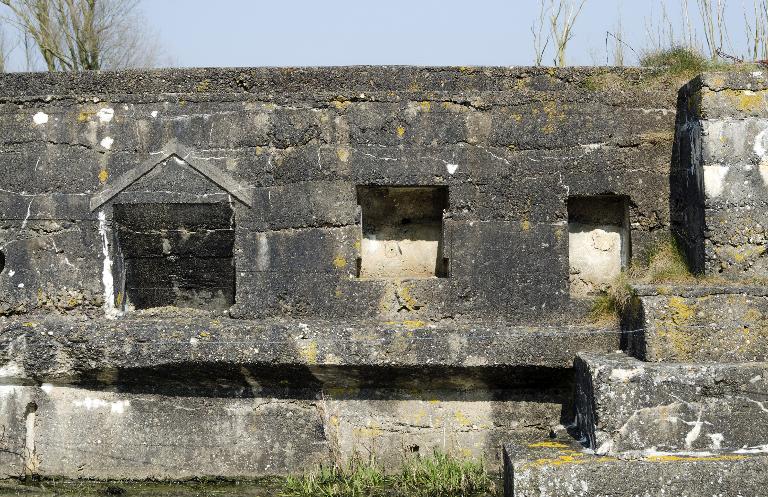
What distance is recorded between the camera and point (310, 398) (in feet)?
17.0

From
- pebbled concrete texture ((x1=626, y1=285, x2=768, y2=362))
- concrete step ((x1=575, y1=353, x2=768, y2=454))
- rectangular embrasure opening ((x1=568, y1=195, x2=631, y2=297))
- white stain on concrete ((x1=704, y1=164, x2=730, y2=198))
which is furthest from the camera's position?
rectangular embrasure opening ((x1=568, y1=195, x2=631, y2=297))

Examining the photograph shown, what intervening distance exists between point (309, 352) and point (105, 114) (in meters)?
1.82

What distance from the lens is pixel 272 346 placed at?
499cm

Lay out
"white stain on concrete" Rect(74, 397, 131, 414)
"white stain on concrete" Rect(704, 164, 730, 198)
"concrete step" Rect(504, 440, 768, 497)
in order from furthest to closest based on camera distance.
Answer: "white stain on concrete" Rect(74, 397, 131, 414)
"white stain on concrete" Rect(704, 164, 730, 198)
"concrete step" Rect(504, 440, 768, 497)

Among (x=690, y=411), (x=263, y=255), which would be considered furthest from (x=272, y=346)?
(x=690, y=411)

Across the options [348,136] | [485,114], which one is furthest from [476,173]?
[348,136]

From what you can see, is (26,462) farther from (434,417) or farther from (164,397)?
(434,417)

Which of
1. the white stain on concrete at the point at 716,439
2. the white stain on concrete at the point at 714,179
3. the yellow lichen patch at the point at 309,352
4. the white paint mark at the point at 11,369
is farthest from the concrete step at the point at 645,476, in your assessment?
the white paint mark at the point at 11,369

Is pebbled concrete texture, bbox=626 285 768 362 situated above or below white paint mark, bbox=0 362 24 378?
above

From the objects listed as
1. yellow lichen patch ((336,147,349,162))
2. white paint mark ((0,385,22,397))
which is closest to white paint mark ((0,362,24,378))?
white paint mark ((0,385,22,397))

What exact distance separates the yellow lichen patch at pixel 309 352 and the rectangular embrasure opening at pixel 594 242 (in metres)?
1.56

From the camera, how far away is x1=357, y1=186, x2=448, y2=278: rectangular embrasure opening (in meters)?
5.41

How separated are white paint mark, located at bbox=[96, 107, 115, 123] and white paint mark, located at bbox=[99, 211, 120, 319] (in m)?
0.54

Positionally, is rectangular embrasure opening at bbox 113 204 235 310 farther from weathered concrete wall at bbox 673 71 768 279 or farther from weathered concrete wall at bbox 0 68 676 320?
weathered concrete wall at bbox 673 71 768 279
